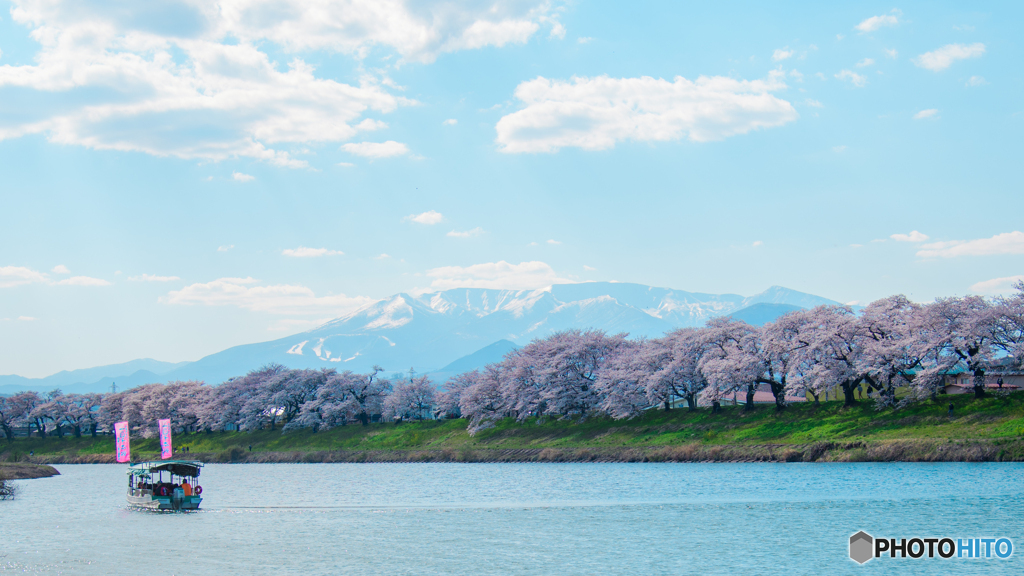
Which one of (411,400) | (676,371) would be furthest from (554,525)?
(411,400)

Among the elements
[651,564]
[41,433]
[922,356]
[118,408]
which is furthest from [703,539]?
[41,433]

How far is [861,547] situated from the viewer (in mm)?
32219

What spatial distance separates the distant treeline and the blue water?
2130cm

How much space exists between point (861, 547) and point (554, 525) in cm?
1534

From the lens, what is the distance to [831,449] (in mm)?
69750

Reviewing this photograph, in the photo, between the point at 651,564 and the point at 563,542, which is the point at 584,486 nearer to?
the point at 563,542

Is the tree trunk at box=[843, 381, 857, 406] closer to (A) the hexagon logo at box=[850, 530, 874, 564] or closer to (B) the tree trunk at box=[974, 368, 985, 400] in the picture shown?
(B) the tree trunk at box=[974, 368, 985, 400]

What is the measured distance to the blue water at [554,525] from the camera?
32.5m

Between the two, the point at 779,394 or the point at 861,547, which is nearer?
the point at 861,547

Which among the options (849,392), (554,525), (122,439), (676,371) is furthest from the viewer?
(676,371)

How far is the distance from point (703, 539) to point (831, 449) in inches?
1524

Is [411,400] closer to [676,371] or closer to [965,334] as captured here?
[676,371]

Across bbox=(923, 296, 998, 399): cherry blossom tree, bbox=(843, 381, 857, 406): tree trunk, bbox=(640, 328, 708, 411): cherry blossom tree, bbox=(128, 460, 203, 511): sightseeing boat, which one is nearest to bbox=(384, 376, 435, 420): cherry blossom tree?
bbox=(640, 328, 708, 411): cherry blossom tree

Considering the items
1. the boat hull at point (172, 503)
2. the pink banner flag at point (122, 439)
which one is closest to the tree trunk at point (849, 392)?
the boat hull at point (172, 503)
